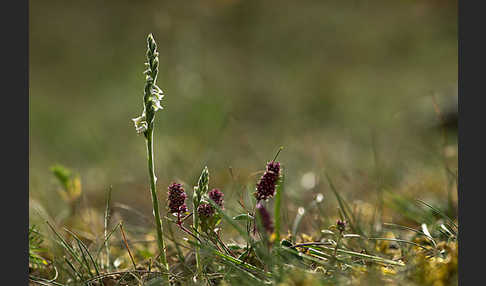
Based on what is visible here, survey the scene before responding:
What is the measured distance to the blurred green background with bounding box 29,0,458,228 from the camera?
10.8ft

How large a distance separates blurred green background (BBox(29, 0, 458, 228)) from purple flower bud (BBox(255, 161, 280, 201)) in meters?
1.35

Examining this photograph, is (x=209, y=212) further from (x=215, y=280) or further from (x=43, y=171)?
(x=43, y=171)

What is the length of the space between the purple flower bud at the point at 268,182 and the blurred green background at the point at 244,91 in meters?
1.35

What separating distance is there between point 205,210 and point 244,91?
5.57 metres

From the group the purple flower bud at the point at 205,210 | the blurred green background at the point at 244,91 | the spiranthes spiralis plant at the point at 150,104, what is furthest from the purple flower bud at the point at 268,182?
the blurred green background at the point at 244,91

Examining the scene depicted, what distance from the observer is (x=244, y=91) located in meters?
6.68

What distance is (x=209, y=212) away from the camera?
120 centimetres

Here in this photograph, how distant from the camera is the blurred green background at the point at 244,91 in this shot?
3303 mm

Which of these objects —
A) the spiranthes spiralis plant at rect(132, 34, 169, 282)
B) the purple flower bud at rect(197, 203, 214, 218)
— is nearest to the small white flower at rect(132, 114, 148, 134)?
the spiranthes spiralis plant at rect(132, 34, 169, 282)

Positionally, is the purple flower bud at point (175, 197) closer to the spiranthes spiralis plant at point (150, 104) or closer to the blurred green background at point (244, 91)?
A: the spiranthes spiralis plant at point (150, 104)

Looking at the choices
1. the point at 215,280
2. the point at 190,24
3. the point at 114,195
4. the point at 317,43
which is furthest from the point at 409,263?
the point at 317,43

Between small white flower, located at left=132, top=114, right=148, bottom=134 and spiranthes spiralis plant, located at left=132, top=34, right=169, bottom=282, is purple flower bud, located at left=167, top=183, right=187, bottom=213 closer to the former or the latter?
spiranthes spiralis plant, located at left=132, top=34, right=169, bottom=282

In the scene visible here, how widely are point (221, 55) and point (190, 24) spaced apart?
173 cm

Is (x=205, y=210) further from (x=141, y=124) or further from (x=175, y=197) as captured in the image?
(x=141, y=124)
